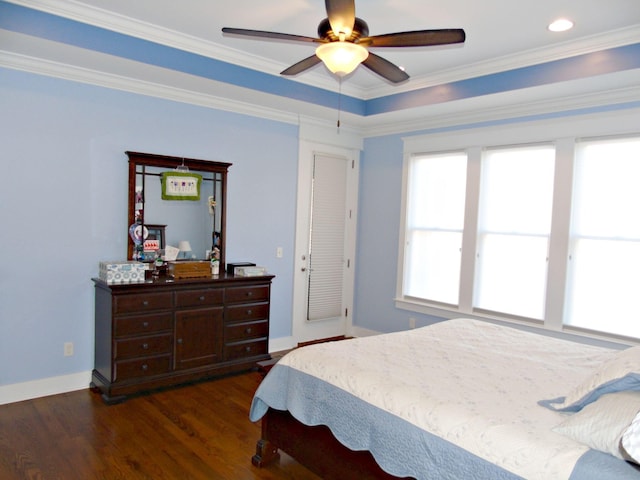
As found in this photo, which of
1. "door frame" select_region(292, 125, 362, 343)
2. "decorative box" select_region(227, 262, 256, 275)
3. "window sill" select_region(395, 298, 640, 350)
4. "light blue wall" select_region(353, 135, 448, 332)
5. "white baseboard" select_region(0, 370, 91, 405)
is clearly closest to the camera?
"white baseboard" select_region(0, 370, 91, 405)

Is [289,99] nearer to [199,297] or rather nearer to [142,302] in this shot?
[199,297]

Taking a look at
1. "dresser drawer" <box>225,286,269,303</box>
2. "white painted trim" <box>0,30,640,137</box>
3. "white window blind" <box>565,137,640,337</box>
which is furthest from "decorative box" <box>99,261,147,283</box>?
"white window blind" <box>565,137,640,337</box>

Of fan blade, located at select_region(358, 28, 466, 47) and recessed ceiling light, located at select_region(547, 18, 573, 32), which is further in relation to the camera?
recessed ceiling light, located at select_region(547, 18, 573, 32)

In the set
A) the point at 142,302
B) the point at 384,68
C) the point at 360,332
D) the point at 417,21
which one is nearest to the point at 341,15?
the point at 384,68

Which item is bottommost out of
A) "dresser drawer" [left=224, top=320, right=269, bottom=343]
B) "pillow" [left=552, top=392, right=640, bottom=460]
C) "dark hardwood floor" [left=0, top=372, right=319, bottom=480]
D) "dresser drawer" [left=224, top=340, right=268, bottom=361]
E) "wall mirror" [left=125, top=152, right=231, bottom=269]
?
"dark hardwood floor" [left=0, top=372, right=319, bottom=480]

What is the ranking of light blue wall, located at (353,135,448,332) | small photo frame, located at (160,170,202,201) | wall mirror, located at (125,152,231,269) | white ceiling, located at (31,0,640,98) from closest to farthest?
white ceiling, located at (31,0,640,98), wall mirror, located at (125,152,231,269), small photo frame, located at (160,170,202,201), light blue wall, located at (353,135,448,332)

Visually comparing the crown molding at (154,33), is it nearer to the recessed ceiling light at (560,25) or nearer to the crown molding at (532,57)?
the crown molding at (532,57)

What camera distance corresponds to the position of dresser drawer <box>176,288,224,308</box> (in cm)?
375

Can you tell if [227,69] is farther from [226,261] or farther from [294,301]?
[294,301]

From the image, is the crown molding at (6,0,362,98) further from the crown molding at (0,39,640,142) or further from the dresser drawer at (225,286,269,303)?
the dresser drawer at (225,286,269,303)

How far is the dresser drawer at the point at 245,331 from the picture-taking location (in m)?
4.06

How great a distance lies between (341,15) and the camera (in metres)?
2.15

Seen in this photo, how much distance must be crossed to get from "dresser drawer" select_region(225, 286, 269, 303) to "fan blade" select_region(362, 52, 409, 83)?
2223 millimetres

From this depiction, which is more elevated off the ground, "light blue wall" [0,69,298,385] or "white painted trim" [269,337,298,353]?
"light blue wall" [0,69,298,385]
